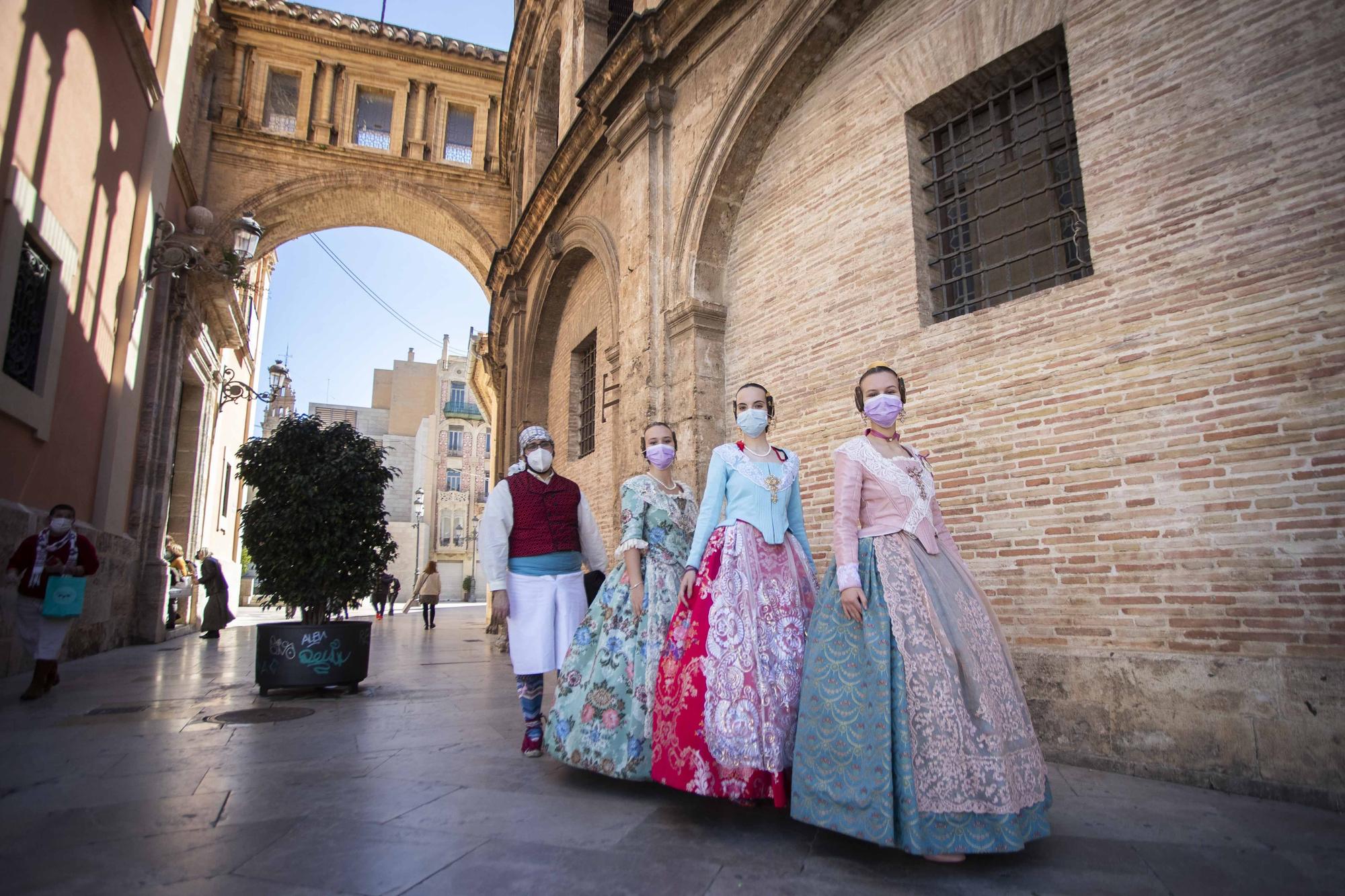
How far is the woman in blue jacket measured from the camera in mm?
3004

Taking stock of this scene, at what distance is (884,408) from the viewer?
3.19 m

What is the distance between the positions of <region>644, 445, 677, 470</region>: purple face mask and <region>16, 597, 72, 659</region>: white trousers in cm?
491

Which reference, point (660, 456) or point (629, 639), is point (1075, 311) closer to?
point (660, 456)

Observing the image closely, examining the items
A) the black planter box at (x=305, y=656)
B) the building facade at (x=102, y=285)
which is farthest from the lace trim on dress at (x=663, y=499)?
the building facade at (x=102, y=285)

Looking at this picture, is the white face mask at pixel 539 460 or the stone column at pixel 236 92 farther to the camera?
the stone column at pixel 236 92

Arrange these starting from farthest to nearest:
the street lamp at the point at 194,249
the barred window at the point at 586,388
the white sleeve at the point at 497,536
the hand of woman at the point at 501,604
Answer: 1. the barred window at the point at 586,388
2. the street lamp at the point at 194,249
3. the white sleeve at the point at 497,536
4. the hand of woman at the point at 501,604

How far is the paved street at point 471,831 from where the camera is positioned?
2.35 metres

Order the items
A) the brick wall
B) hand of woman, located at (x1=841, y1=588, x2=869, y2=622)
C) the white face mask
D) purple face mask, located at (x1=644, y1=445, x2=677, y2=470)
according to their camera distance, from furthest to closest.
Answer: the white face mask < purple face mask, located at (x1=644, y1=445, x2=677, y2=470) < the brick wall < hand of woman, located at (x1=841, y1=588, x2=869, y2=622)

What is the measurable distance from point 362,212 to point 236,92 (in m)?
3.07

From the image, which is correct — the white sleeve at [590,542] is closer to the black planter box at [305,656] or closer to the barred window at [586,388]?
the black planter box at [305,656]

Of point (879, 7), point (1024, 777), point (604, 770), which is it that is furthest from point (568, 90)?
point (1024, 777)

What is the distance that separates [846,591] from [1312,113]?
3.39 m

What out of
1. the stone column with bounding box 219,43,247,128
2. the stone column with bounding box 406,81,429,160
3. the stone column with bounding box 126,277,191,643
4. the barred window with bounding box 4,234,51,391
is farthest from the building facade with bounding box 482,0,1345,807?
the stone column with bounding box 219,43,247,128

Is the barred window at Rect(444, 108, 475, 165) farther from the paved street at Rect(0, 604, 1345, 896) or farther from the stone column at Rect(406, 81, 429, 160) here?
the paved street at Rect(0, 604, 1345, 896)
